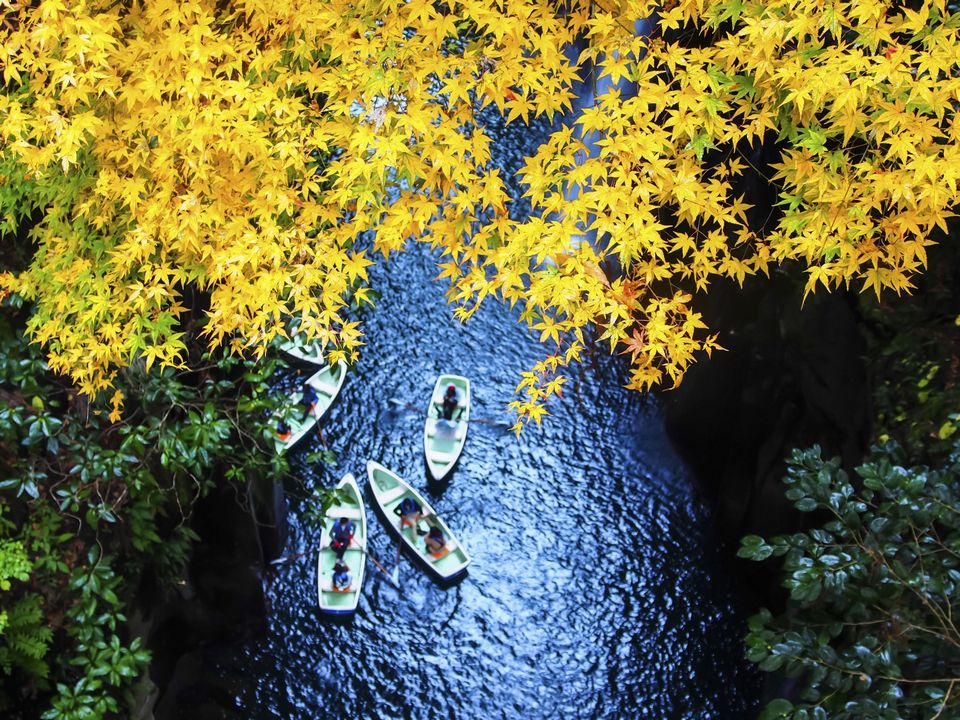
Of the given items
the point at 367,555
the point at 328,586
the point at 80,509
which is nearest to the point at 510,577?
the point at 367,555

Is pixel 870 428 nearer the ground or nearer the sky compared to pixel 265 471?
nearer the sky

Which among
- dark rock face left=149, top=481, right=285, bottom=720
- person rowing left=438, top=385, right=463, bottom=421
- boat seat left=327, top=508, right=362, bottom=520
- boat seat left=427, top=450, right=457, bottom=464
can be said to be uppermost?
person rowing left=438, top=385, right=463, bottom=421

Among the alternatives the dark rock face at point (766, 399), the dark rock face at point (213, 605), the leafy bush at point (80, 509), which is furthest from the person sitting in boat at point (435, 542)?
the dark rock face at point (766, 399)

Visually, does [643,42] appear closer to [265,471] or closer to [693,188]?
[693,188]

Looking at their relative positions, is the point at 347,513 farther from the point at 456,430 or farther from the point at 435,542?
the point at 456,430

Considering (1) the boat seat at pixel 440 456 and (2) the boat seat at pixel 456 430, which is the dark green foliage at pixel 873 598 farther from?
(2) the boat seat at pixel 456 430

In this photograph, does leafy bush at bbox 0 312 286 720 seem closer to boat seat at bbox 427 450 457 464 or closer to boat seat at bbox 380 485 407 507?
boat seat at bbox 380 485 407 507

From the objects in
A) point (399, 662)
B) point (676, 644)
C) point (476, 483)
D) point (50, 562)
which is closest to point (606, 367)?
point (476, 483)

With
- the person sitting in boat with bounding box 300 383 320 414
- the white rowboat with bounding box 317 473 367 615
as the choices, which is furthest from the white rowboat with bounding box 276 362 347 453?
the white rowboat with bounding box 317 473 367 615
